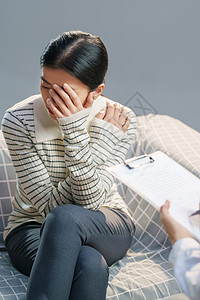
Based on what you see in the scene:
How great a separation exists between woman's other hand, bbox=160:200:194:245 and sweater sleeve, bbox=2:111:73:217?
0.43m

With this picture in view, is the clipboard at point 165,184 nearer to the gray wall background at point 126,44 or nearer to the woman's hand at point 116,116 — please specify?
the woman's hand at point 116,116

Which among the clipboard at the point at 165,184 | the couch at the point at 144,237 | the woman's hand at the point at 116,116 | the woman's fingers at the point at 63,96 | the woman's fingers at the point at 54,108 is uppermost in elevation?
the woman's fingers at the point at 63,96

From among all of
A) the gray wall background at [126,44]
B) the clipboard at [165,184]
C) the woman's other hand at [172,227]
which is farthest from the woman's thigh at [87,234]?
the gray wall background at [126,44]

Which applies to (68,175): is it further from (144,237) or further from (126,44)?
(126,44)

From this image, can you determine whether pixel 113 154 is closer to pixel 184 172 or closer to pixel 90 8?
pixel 184 172

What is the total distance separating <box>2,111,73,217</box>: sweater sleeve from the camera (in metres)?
1.39

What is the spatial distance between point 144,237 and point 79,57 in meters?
0.75

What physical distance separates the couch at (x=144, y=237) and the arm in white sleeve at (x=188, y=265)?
0.50 feet

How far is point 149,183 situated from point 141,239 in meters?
0.61

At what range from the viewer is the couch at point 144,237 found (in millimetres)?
1373

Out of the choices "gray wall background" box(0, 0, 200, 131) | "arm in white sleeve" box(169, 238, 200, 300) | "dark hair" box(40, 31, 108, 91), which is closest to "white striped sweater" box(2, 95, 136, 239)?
"dark hair" box(40, 31, 108, 91)

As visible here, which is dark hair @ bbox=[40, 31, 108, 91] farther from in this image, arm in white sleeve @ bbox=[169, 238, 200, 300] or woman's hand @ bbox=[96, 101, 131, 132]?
arm in white sleeve @ bbox=[169, 238, 200, 300]

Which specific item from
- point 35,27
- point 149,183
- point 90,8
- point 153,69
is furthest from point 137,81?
point 149,183

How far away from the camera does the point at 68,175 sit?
1494mm
